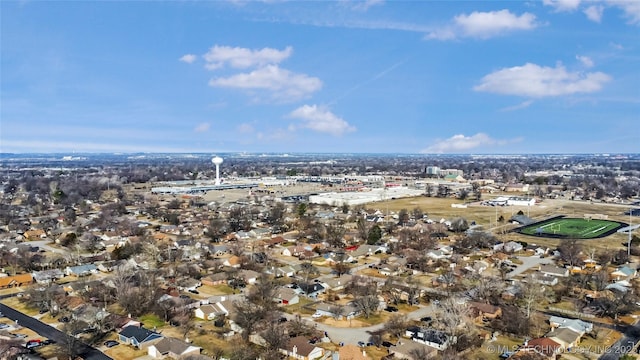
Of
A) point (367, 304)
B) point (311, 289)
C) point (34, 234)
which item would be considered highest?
point (367, 304)

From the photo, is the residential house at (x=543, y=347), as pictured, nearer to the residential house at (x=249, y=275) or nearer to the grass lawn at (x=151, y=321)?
the residential house at (x=249, y=275)

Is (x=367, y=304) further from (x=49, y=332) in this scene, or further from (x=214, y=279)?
(x=49, y=332)

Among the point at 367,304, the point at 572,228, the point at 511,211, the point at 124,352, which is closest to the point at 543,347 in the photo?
the point at 367,304

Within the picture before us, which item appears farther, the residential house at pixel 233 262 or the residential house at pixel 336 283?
the residential house at pixel 233 262

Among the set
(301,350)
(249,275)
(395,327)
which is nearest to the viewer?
(301,350)

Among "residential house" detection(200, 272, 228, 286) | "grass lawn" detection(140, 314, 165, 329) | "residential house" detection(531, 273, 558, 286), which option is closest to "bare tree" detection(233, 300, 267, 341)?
"grass lawn" detection(140, 314, 165, 329)

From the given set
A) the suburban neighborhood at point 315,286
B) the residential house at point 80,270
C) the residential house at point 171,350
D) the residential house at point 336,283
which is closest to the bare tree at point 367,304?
the suburban neighborhood at point 315,286
